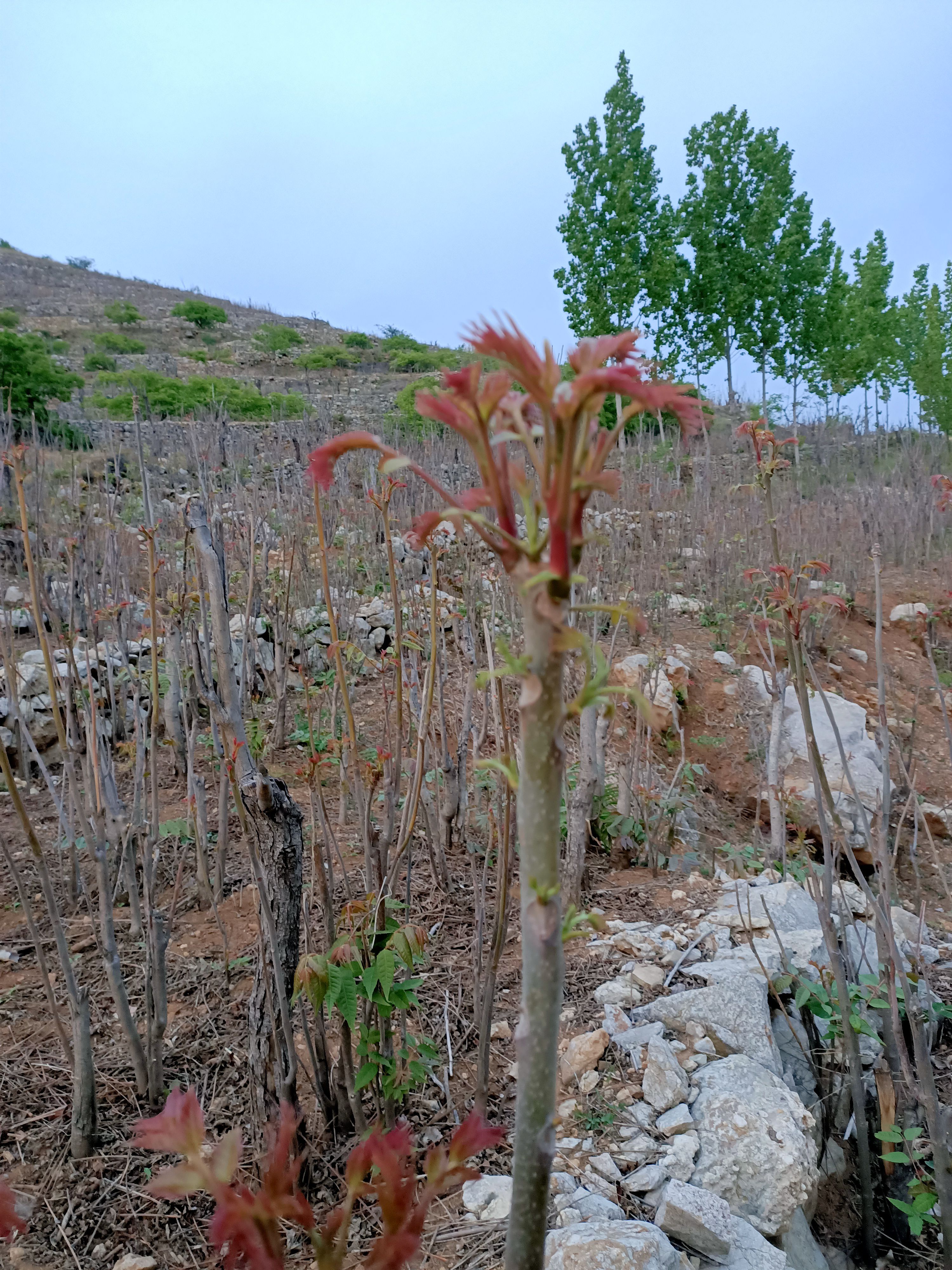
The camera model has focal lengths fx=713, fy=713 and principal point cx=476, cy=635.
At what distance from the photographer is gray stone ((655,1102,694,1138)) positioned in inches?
64.5

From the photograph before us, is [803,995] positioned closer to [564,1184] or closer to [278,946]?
[564,1184]

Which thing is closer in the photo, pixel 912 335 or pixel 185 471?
pixel 185 471

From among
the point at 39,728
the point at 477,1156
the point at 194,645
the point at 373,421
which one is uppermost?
the point at 373,421

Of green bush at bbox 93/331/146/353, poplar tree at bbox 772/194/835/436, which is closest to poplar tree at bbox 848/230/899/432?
poplar tree at bbox 772/194/835/436

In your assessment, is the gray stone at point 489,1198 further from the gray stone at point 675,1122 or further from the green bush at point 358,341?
the green bush at point 358,341

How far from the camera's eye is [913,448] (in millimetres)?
14242

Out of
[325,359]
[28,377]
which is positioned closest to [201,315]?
[325,359]

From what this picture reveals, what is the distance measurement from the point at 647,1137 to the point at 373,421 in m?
15.1

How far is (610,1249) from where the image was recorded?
1.22 m

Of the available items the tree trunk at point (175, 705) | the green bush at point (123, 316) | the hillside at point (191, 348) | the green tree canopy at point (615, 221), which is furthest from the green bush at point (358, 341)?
the tree trunk at point (175, 705)

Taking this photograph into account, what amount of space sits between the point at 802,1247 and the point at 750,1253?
389 mm

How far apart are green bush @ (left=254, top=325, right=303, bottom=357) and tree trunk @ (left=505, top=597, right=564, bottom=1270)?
27.3 metres

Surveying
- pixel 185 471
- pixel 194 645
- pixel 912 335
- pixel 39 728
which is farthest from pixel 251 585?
pixel 912 335

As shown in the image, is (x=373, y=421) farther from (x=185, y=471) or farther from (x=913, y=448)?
(x=913, y=448)
